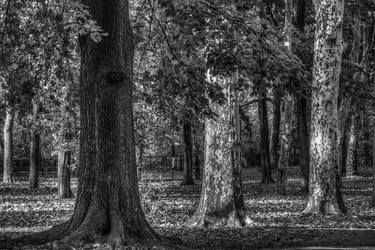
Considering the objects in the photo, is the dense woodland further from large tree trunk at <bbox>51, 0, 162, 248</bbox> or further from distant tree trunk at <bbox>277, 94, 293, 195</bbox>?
distant tree trunk at <bbox>277, 94, 293, 195</bbox>

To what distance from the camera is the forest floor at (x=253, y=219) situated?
11156 millimetres

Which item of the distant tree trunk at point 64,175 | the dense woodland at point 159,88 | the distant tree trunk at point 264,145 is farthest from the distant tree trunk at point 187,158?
the dense woodland at point 159,88

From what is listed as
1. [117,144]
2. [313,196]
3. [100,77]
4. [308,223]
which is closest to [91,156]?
[117,144]

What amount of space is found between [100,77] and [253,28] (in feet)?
8.82

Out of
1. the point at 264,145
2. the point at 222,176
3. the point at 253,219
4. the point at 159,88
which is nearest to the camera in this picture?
the point at 222,176

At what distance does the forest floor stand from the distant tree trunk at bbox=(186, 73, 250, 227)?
424 mm

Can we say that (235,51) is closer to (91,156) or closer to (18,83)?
(91,156)

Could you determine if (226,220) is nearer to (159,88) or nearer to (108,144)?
(159,88)

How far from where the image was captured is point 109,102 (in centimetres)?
996

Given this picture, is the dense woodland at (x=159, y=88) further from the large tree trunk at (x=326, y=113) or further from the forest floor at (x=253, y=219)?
the forest floor at (x=253, y=219)

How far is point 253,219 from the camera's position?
15.4 m

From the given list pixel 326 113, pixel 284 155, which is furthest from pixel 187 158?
pixel 326 113

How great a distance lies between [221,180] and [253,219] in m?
2.30

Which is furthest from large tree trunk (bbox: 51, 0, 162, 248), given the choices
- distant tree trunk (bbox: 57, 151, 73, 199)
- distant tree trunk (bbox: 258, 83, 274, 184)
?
distant tree trunk (bbox: 258, 83, 274, 184)
